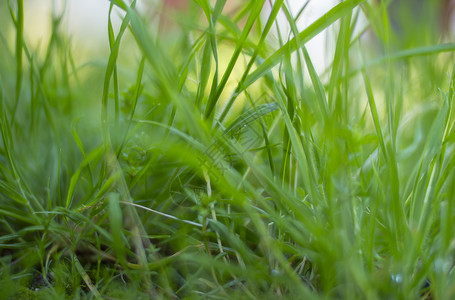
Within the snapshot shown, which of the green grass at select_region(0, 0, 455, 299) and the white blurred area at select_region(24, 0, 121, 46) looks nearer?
the green grass at select_region(0, 0, 455, 299)

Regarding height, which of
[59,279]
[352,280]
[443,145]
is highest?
[443,145]

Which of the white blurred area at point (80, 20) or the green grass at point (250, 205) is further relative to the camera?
the white blurred area at point (80, 20)

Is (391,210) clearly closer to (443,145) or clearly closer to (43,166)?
(443,145)

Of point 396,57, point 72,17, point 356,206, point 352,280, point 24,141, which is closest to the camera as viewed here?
point 352,280

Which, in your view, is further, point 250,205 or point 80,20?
point 80,20

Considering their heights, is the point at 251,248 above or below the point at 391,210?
below

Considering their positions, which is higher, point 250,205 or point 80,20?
point 80,20

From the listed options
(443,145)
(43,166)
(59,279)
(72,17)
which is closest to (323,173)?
(443,145)

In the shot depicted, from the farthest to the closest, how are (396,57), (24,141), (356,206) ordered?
(24,141)
(396,57)
(356,206)

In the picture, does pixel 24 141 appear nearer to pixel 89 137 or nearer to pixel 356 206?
pixel 89 137

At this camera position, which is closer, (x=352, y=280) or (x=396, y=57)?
(x=352, y=280)
